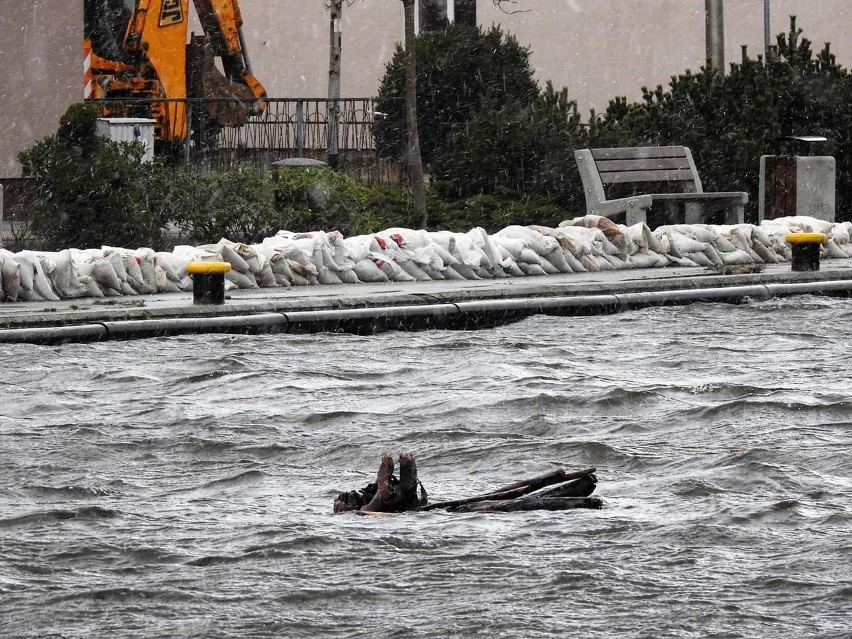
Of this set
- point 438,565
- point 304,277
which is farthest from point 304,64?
point 438,565

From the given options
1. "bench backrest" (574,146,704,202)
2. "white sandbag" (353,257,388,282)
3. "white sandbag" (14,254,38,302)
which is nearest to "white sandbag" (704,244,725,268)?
"bench backrest" (574,146,704,202)

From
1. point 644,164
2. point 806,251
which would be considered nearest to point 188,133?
point 644,164

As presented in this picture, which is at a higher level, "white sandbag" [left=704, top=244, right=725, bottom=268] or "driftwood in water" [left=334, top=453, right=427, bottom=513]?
"white sandbag" [left=704, top=244, right=725, bottom=268]

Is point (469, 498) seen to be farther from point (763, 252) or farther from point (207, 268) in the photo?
point (763, 252)

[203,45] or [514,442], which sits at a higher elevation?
[203,45]

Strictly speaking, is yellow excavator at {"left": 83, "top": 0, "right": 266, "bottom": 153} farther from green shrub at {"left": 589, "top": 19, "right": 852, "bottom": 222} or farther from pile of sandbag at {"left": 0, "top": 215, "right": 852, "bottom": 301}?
pile of sandbag at {"left": 0, "top": 215, "right": 852, "bottom": 301}

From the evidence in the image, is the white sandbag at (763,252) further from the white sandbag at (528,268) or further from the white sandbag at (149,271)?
the white sandbag at (149,271)

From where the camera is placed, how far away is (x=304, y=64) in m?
27.2

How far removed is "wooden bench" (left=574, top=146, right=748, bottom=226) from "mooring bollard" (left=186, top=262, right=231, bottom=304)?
552 cm

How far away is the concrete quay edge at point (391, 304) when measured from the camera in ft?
35.2

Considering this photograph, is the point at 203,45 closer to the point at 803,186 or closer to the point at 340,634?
the point at 803,186

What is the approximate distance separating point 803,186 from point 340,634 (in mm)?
12980

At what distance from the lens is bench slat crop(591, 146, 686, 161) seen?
16938 millimetres

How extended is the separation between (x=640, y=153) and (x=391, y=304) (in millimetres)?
6029
